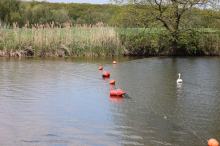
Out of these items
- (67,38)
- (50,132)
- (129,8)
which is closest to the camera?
(50,132)

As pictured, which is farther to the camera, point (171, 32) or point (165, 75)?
point (171, 32)

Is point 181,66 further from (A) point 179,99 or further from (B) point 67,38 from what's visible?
(A) point 179,99

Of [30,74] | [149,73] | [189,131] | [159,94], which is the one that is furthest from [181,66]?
[189,131]

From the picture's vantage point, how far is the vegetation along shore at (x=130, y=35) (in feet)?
97.7

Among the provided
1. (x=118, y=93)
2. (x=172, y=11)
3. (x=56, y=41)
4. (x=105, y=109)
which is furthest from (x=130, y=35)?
(x=105, y=109)

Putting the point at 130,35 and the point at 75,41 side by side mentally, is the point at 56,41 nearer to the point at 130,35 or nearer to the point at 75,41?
the point at 75,41

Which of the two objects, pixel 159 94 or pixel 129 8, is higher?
pixel 129 8

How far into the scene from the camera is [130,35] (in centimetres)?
3281

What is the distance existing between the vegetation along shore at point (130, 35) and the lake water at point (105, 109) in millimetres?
8073

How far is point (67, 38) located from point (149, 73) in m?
9.60

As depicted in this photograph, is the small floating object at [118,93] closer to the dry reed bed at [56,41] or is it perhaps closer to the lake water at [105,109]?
the lake water at [105,109]

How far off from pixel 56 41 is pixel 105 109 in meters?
17.3

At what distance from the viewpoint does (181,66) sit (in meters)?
25.3

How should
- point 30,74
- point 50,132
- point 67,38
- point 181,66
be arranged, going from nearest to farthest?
point 50,132 → point 30,74 → point 181,66 → point 67,38
